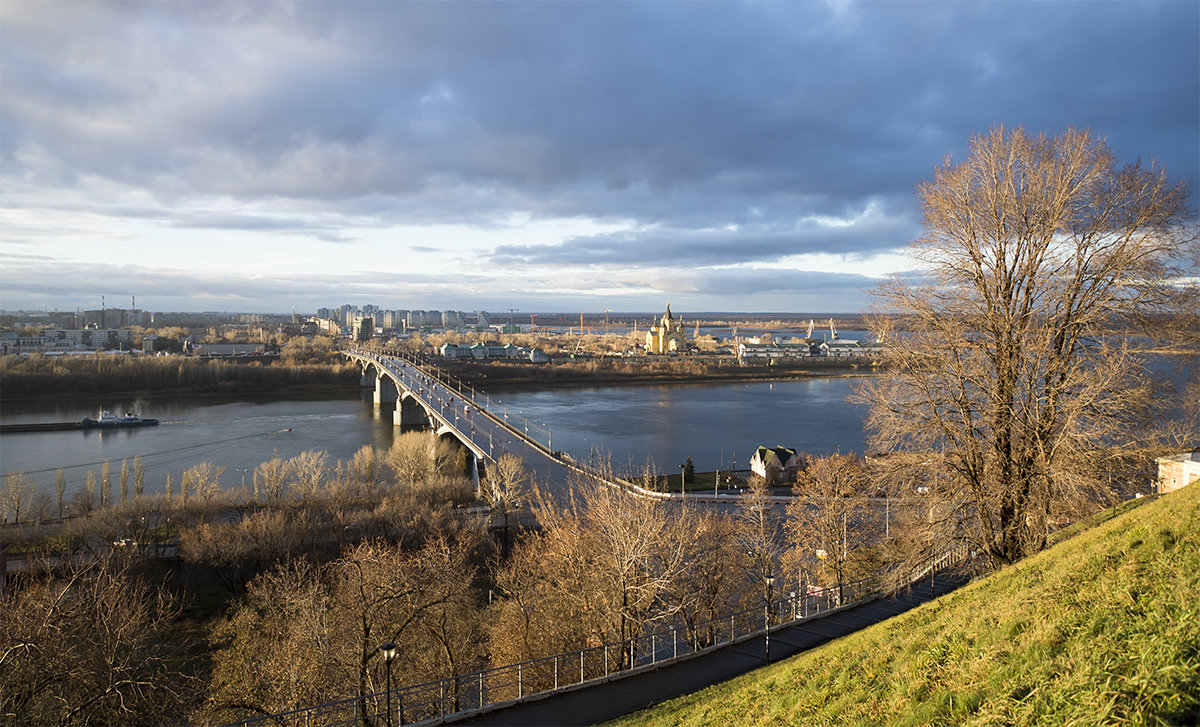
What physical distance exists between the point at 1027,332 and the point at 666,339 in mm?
96904

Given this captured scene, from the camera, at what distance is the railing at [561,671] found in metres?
6.73

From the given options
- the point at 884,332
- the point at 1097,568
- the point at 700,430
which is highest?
the point at 884,332

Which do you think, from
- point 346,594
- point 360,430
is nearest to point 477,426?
point 360,430

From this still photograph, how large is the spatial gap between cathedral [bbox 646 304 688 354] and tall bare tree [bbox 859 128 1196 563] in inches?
3616

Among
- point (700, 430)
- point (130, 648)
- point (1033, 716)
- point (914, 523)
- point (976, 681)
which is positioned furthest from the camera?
point (700, 430)

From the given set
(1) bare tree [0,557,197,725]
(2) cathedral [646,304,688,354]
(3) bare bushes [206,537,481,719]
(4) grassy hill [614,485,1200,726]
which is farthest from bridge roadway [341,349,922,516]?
(2) cathedral [646,304,688,354]

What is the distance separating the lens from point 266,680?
8.38 metres

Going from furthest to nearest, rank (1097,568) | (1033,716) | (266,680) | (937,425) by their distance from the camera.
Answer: (266,680) → (937,425) → (1097,568) → (1033,716)

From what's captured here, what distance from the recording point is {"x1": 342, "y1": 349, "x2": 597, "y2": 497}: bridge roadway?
873 inches

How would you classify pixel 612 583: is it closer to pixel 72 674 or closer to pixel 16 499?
pixel 72 674

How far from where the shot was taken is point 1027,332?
575 cm

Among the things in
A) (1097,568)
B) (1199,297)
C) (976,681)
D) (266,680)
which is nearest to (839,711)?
(976,681)

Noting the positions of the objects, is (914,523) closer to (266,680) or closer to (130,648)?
(266,680)

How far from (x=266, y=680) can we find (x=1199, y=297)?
412 inches
